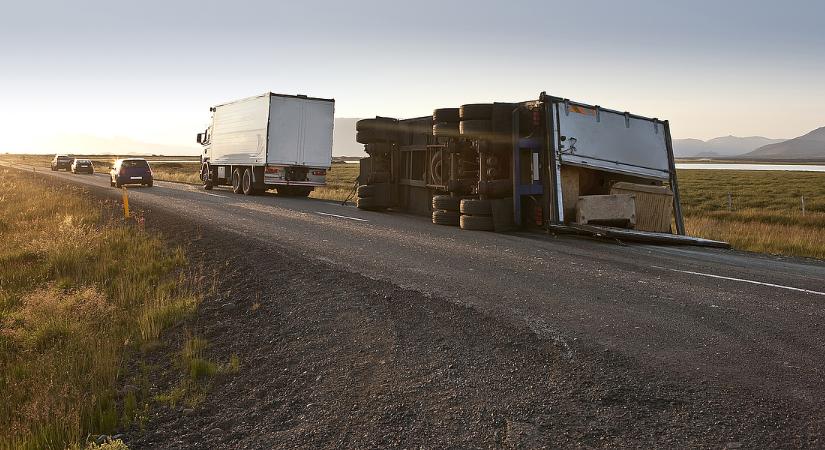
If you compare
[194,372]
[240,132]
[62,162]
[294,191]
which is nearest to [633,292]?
[194,372]

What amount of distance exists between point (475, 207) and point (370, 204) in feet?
16.3

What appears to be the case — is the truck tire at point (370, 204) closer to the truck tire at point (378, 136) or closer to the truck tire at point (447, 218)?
the truck tire at point (378, 136)

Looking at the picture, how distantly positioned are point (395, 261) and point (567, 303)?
3.09m

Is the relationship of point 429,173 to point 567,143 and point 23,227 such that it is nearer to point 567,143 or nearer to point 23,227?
point 567,143

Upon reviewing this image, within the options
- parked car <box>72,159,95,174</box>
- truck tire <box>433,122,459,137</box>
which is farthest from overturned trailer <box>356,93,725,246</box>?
parked car <box>72,159,95,174</box>

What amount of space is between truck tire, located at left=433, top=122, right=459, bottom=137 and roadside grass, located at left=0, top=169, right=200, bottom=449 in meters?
5.59

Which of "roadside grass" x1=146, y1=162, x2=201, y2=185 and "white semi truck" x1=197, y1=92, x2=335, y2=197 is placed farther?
"roadside grass" x1=146, y1=162, x2=201, y2=185

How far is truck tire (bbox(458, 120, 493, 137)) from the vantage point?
1195 cm

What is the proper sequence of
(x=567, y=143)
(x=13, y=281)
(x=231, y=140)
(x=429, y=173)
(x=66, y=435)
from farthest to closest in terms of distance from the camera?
(x=231, y=140) → (x=429, y=173) → (x=567, y=143) → (x=13, y=281) → (x=66, y=435)

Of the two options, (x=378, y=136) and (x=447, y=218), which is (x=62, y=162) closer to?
(x=378, y=136)

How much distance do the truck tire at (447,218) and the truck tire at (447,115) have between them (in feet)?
6.24

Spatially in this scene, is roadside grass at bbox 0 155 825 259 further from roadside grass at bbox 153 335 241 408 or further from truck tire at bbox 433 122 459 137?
roadside grass at bbox 153 335 241 408

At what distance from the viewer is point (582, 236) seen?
447 inches

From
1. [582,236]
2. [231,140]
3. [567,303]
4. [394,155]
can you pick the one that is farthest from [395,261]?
[231,140]
